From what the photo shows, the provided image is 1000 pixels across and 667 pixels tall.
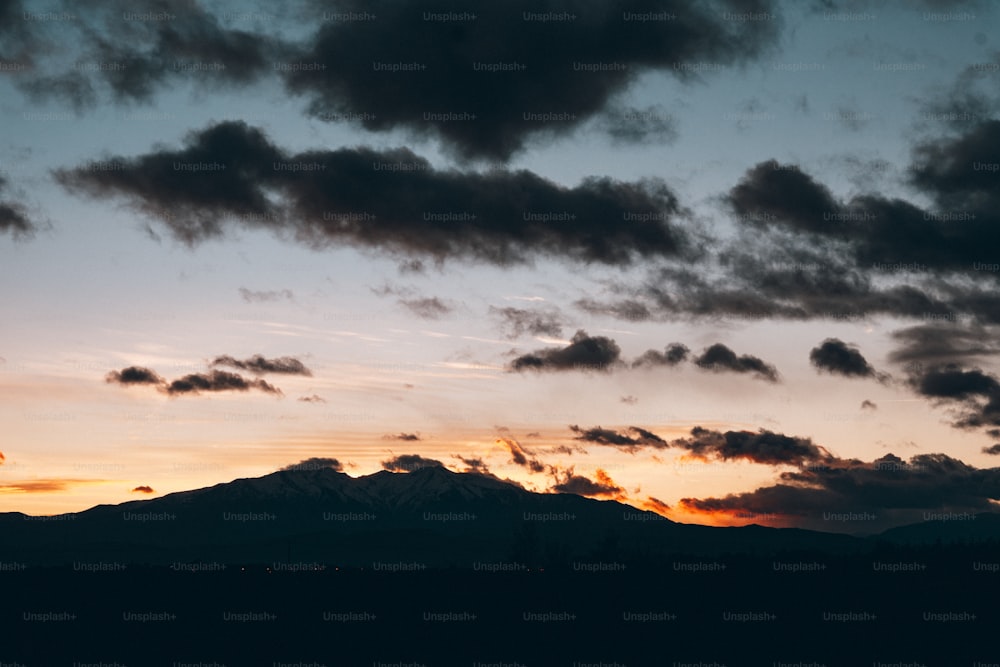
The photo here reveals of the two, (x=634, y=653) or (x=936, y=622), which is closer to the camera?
(x=634, y=653)

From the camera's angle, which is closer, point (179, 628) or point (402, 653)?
point (402, 653)

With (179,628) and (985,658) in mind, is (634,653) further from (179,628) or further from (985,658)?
(179,628)

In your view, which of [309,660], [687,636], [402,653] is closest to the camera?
[309,660]

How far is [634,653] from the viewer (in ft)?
584

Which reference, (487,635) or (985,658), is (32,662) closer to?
(487,635)

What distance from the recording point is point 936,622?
197 meters

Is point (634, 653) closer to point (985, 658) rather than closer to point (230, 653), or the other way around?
point (985, 658)

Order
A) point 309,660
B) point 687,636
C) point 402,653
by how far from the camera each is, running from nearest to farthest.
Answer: point 309,660
point 402,653
point 687,636

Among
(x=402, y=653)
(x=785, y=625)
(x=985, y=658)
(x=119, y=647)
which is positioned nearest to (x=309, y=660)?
(x=402, y=653)

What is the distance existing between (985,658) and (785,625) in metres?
39.9

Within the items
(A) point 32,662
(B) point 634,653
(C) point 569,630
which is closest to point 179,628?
(A) point 32,662

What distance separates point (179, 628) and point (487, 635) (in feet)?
202

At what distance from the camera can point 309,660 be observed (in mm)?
161875

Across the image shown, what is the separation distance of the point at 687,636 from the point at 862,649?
31.7 m
